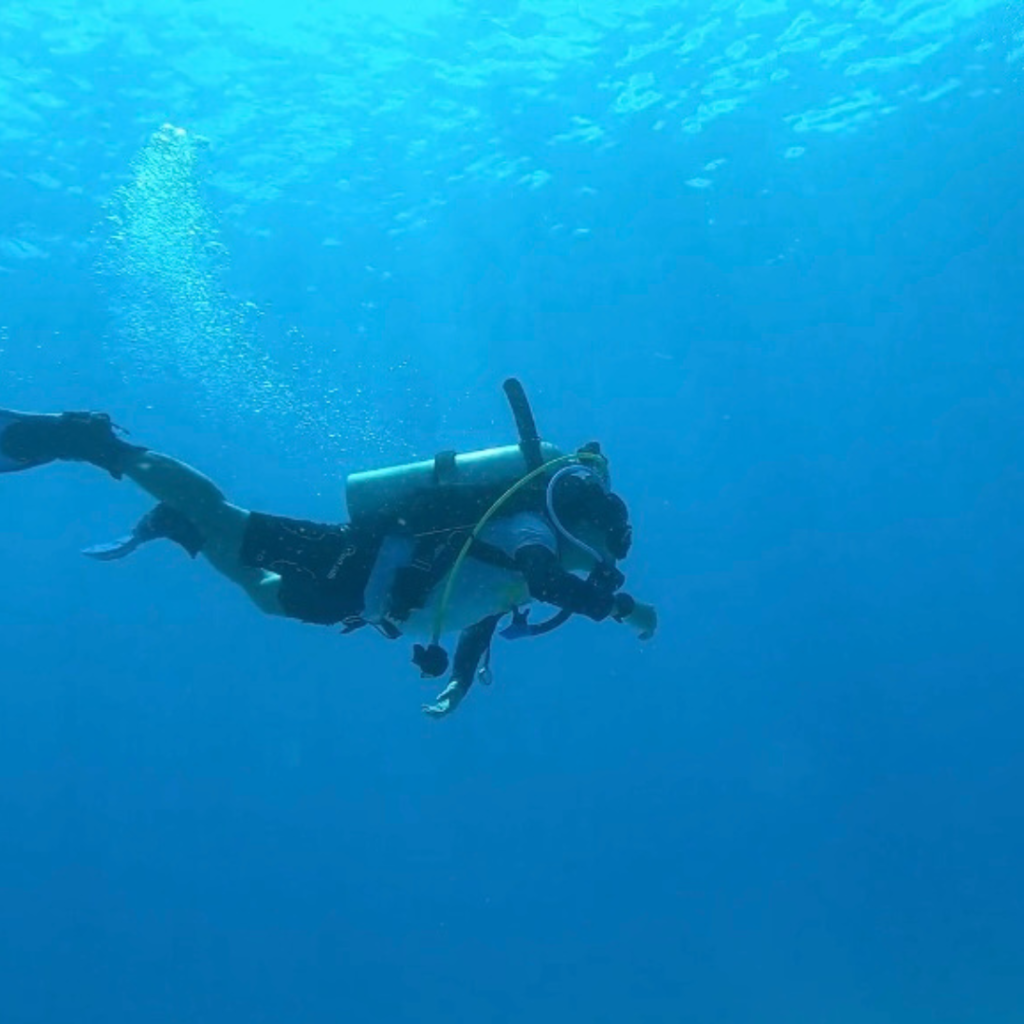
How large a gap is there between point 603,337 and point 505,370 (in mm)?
3233

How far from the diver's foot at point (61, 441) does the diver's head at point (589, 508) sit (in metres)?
3.11

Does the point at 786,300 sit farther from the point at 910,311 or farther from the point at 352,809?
the point at 352,809

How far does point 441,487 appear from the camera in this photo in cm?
707

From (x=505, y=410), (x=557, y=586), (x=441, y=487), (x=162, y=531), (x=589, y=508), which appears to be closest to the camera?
(x=557, y=586)

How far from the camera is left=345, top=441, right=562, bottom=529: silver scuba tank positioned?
7035mm

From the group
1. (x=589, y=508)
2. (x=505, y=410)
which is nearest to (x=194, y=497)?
(x=589, y=508)

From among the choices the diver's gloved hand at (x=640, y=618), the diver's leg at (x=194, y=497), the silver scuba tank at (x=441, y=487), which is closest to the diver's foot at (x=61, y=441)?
the diver's leg at (x=194, y=497)

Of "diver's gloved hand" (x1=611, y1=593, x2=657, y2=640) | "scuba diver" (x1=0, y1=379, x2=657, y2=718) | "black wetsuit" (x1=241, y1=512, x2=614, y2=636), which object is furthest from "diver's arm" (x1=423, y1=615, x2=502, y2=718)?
"diver's gloved hand" (x1=611, y1=593, x2=657, y2=640)

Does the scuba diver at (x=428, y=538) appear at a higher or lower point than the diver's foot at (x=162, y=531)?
lower

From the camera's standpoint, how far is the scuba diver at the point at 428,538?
6629mm

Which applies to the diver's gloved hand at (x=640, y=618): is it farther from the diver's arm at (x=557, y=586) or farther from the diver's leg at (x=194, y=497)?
the diver's leg at (x=194, y=497)

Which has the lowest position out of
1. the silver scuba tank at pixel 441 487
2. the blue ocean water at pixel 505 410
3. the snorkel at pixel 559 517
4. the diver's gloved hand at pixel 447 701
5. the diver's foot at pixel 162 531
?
the diver's gloved hand at pixel 447 701

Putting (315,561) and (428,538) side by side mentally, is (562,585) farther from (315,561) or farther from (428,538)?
(315,561)

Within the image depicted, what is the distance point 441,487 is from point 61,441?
9.11 feet
